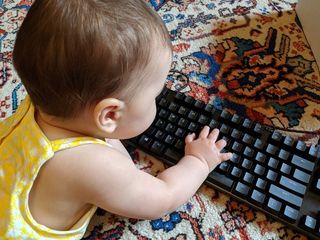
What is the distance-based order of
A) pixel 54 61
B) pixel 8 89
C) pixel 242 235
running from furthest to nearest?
pixel 8 89, pixel 242 235, pixel 54 61

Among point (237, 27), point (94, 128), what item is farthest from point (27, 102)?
point (237, 27)

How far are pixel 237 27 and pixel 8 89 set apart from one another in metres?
0.40

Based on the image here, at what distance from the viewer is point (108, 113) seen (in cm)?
39

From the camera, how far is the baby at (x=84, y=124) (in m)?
0.33

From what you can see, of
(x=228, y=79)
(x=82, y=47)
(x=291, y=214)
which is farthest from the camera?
(x=228, y=79)

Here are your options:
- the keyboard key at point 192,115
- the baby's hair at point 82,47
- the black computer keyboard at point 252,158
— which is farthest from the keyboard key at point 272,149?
the baby's hair at point 82,47

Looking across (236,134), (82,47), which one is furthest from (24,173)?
(236,134)

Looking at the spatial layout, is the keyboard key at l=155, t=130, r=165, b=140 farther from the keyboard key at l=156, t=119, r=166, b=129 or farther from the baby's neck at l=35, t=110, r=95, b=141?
the baby's neck at l=35, t=110, r=95, b=141

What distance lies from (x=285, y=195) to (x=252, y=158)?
6cm

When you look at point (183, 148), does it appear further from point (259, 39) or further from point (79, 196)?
point (259, 39)

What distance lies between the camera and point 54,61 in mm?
328

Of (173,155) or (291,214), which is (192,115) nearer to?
(173,155)

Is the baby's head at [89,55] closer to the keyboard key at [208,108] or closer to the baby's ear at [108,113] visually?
the baby's ear at [108,113]

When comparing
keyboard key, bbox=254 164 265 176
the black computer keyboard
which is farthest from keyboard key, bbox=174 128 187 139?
keyboard key, bbox=254 164 265 176
